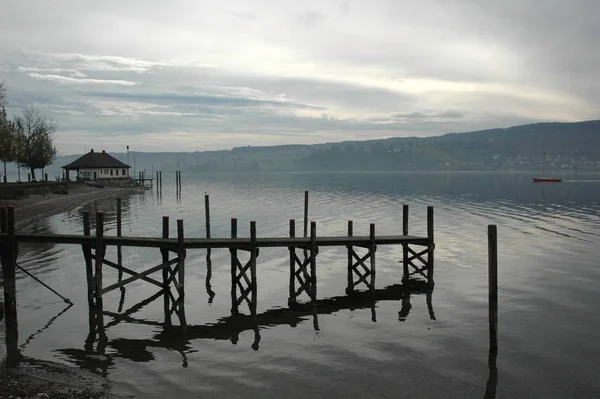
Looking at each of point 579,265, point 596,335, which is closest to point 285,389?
point 596,335

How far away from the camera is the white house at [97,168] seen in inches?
4109

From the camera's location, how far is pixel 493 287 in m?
17.3

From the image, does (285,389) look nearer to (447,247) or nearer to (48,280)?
(48,280)

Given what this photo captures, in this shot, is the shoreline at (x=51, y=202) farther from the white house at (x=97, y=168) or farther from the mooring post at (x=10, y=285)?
the mooring post at (x=10, y=285)

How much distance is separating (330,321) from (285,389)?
22.2ft

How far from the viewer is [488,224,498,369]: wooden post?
1711 centimetres

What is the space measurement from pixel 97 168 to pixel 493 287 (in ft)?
326

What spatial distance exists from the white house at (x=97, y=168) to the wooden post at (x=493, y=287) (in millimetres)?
98981

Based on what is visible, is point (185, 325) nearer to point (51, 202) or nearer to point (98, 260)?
point (98, 260)

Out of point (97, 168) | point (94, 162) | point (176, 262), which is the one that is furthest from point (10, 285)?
point (94, 162)

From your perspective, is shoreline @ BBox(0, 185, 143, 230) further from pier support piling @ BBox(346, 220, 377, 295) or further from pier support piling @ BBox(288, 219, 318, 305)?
pier support piling @ BBox(346, 220, 377, 295)

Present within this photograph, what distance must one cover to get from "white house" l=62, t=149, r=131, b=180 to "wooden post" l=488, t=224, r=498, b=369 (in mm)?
98981

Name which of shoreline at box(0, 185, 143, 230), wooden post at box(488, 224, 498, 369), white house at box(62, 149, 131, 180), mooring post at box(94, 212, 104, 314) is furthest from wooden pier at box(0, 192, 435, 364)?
white house at box(62, 149, 131, 180)

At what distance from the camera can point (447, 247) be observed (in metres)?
38.9
